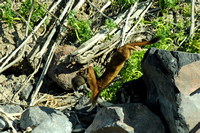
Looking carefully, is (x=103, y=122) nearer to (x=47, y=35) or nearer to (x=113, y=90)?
(x=113, y=90)

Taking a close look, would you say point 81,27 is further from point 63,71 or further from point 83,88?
point 83,88

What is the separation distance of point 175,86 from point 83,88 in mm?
2117

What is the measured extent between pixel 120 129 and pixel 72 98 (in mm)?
1754

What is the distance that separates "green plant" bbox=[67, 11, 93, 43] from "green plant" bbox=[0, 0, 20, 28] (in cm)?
104

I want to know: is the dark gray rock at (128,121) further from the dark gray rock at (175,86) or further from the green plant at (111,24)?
the green plant at (111,24)

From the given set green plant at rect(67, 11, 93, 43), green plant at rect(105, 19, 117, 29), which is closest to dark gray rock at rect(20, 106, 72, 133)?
green plant at rect(67, 11, 93, 43)

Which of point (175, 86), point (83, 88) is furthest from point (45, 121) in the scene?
point (175, 86)

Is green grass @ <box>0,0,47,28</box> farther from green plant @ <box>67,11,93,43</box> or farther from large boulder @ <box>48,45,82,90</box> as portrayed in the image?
large boulder @ <box>48,45,82,90</box>

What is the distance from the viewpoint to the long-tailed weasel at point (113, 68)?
335 cm

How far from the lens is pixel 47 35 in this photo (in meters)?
5.41

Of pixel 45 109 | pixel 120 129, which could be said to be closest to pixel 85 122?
pixel 45 109

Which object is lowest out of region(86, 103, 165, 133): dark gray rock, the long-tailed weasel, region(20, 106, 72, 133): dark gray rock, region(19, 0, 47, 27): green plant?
region(86, 103, 165, 133): dark gray rock

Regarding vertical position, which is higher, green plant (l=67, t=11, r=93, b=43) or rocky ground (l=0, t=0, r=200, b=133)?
green plant (l=67, t=11, r=93, b=43)

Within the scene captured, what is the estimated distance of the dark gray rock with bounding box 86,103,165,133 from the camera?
3238 mm
